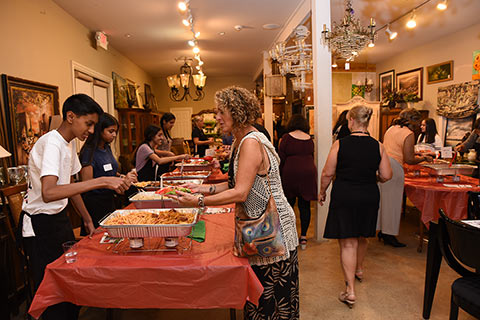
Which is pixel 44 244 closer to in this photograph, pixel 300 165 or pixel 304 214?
pixel 300 165

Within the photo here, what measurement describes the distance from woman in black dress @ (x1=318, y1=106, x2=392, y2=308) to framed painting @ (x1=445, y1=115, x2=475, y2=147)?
5.48m

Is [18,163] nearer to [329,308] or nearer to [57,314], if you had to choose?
[57,314]

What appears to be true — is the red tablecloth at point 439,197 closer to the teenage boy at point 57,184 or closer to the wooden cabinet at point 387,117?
the teenage boy at point 57,184

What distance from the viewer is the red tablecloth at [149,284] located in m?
1.49

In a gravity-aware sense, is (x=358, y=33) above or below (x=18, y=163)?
above

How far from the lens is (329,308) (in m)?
2.60

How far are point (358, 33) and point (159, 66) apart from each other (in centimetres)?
767

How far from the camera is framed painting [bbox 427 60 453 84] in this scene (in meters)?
7.23

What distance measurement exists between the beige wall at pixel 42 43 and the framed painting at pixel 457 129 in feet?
24.7

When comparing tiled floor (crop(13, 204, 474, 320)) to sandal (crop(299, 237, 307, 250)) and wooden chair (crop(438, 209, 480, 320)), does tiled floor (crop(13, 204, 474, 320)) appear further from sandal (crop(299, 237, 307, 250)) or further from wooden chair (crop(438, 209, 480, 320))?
wooden chair (crop(438, 209, 480, 320))

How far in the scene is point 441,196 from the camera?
127 inches

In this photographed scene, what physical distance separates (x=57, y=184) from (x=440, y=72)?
8.38 metres

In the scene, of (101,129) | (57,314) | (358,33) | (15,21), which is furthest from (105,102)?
(57,314)

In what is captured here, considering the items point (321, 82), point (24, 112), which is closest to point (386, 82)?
point (321, 82)
